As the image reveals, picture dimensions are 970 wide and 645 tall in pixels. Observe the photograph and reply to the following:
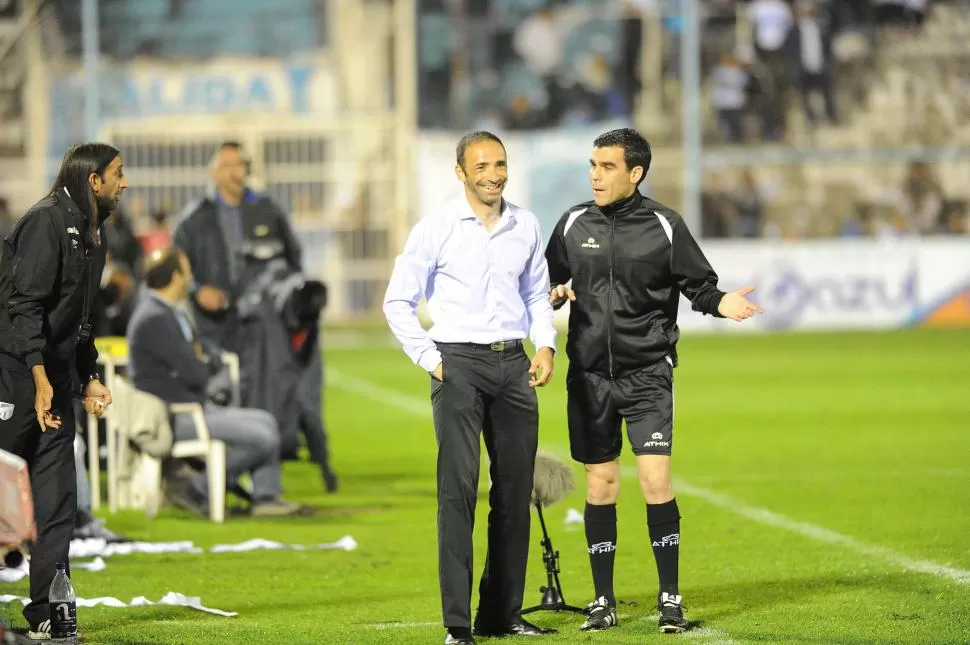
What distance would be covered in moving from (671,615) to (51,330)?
2.62 meters

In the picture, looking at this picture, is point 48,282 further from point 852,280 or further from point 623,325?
point 852,280

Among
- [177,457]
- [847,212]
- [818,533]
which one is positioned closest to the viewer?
[818,533]

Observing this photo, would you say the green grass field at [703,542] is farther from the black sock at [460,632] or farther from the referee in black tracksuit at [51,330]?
the referee in black tracksuit at [51,330]

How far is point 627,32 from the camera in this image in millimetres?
33812

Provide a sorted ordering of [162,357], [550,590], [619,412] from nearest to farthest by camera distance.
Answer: [619,412] < [550,590] < [162,357]

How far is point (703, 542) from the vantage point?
9.41 m

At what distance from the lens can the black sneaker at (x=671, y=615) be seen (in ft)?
22.3

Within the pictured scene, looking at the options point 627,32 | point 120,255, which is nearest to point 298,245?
point 120,255

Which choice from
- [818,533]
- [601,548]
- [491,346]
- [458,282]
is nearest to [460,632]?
[601,548]

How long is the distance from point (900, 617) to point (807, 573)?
4.07 feet

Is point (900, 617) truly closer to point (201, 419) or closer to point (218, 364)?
point (201, 419)

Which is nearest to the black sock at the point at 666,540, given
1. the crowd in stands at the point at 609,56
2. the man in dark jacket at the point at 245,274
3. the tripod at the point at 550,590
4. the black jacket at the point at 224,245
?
the tripod at the point at 550,590

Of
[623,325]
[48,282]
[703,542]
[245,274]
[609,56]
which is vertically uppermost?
[609,56]

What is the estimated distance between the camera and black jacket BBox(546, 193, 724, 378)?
711 cm
